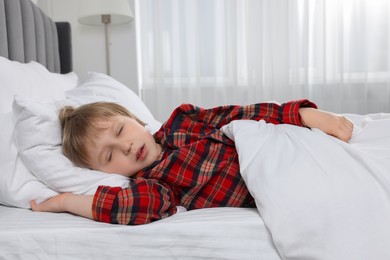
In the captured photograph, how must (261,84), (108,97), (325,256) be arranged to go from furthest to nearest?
1. (261,84)
2. (108,97)
3. (325,256)

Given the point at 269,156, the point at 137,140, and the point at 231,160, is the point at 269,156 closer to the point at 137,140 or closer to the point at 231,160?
the point at 231,160

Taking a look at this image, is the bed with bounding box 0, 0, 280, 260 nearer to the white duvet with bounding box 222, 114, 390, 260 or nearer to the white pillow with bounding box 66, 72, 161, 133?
the white duvet with bounding box 222, 114, 390, 260

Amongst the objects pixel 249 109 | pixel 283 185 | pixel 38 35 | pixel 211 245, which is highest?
pixel 38 35

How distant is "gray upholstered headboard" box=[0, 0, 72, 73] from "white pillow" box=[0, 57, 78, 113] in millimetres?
186

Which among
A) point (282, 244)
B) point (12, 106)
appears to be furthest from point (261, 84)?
point (282, 244)

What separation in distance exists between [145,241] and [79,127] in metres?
0.41

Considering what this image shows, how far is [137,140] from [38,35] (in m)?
1.22

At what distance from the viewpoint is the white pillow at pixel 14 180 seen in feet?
3.22

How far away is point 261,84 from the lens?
3238 millimetres

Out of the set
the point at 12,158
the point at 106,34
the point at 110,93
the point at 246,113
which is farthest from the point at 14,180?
the point at 106,34

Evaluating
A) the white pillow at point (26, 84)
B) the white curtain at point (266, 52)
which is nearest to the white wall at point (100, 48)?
the white curtain at point (266, 52)

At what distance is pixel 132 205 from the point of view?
2.87 feet

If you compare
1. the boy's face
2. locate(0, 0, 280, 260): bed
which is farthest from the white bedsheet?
the boy's face

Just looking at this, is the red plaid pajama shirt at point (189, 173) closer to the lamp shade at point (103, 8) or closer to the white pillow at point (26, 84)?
the white pillow at point (26, 84)
